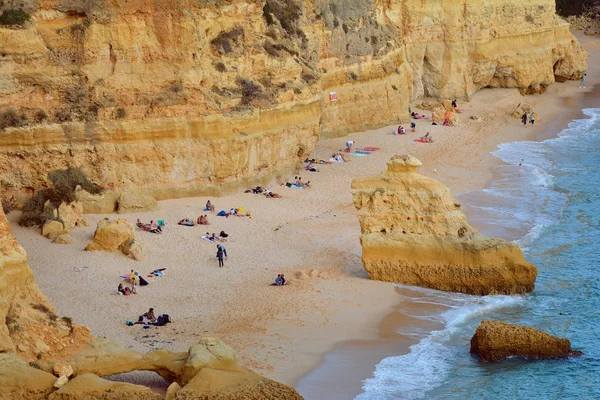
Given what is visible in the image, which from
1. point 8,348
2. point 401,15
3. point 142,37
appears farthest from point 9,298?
point 401,15

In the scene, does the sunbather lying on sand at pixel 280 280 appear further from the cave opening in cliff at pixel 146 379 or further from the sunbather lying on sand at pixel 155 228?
the cave opening in cliff at pixel 146 379

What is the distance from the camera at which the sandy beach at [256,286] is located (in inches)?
1000

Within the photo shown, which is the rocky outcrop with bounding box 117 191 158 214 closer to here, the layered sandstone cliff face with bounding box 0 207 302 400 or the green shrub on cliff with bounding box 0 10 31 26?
the green shrub on cliff with bounding box 0 10 31 26

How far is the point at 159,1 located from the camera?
1389 inches

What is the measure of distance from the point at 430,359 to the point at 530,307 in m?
4.88

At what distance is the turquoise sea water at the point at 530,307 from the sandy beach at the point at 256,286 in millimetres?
944

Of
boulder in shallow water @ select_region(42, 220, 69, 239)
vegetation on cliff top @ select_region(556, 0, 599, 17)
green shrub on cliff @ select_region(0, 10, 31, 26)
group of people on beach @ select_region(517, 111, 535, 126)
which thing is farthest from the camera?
vegetation on cliff top @ select_region(556, 0, 599, 17)

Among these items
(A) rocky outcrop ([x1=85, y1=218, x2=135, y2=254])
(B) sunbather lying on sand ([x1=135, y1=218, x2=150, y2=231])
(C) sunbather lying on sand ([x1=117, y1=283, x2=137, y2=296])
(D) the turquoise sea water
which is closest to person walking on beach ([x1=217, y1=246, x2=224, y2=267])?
(A) rocky outcrop ([x1=85, y1=218, x2=135, y2=254])

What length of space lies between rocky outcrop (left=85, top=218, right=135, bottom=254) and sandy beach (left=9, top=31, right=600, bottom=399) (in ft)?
1.01

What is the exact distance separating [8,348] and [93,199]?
13958 mm

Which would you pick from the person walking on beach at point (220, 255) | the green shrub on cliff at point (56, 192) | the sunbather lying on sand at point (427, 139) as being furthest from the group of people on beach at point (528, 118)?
the person walking on beach at point (220, 255)

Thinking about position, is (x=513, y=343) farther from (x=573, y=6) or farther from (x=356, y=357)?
(x=573, y=6)

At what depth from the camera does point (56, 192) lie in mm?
33781

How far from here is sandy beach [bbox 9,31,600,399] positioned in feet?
83.4
